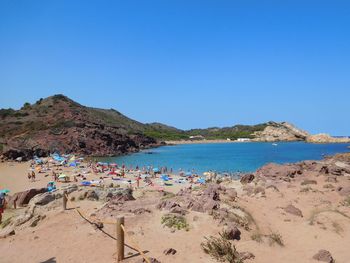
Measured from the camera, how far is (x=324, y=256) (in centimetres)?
1178

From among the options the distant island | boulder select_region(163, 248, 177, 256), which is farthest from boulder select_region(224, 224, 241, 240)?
the distant island

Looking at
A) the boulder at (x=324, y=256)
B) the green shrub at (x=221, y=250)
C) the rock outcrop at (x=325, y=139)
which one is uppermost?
the rock outcrop at (x=325, y=139)

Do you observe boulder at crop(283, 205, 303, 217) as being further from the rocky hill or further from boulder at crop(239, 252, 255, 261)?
the rocky hill

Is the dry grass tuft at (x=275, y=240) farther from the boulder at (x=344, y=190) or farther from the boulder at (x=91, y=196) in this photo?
the boulder at (x=91, y=196)

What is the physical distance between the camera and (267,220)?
1548 cm

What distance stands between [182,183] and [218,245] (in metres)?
28.7

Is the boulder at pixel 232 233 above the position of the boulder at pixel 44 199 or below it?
below

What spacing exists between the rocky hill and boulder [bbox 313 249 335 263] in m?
70.3

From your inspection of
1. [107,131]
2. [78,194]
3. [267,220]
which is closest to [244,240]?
[267,220]

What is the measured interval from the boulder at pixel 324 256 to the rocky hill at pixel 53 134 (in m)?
70.3

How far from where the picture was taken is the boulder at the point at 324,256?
11.7 m

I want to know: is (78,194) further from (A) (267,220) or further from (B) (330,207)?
(B) (330,207)

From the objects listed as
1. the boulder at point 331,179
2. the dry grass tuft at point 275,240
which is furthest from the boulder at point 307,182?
the dry grass tuft at point 275,240

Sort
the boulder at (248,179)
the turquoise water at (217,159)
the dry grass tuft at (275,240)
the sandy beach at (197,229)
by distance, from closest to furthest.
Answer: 1. the sandy beach at (197,229)
2. the dry grass tuft at (275,240)
3. the boulder at (248,179)
4. the turquoise water at (217,159)
